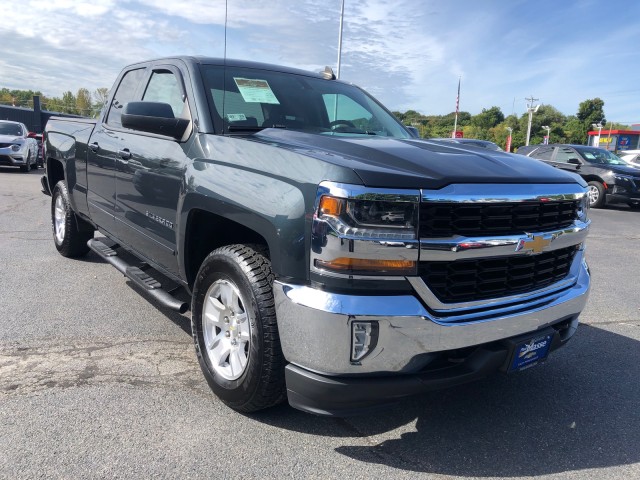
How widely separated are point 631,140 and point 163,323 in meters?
75.6

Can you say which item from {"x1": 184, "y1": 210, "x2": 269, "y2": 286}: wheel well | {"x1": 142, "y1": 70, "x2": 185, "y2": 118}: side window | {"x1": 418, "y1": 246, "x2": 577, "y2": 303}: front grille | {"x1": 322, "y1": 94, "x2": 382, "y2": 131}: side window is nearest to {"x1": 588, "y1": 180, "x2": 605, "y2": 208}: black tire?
{"x1": 322, "y1": 94, "x2": 382, "y2": 131}: side window

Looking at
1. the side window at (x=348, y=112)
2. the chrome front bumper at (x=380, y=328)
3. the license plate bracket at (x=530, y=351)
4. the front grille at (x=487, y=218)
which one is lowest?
the license plate bracket at (x=530, y=351)

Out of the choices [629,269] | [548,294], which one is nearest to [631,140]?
[629,269]

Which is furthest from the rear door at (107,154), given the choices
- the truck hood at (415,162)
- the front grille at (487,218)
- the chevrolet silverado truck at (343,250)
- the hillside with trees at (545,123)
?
the hillside with trees at (545,123)

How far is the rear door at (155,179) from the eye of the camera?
3264mm

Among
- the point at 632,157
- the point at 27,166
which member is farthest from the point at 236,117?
the point at 632,157

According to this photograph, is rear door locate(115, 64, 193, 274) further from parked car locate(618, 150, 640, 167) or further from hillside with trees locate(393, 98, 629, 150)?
hillside with trees locate(393, 98, 629, 150)

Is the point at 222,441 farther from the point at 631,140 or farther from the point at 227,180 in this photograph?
the point at 631,140

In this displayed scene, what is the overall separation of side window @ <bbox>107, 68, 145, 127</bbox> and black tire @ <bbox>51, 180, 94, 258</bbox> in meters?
1.25

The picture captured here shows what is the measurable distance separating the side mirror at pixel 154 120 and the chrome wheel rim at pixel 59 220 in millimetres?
3045

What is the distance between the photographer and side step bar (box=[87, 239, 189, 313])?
3.32 meters

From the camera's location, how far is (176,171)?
10.5ft

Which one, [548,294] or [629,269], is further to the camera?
[629,269]

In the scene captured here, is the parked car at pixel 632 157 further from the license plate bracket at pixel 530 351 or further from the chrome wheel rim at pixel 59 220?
the license plate bracket at pixel 530 351
